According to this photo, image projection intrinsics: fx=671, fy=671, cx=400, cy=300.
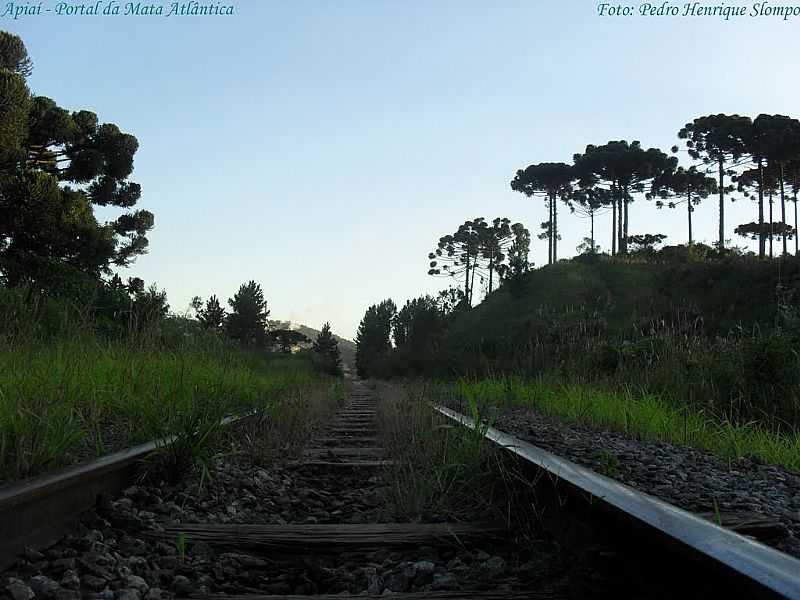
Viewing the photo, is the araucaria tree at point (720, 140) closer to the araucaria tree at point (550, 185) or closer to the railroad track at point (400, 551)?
the araucaria tree at point (550, 185)

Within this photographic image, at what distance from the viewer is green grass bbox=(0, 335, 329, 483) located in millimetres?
2564

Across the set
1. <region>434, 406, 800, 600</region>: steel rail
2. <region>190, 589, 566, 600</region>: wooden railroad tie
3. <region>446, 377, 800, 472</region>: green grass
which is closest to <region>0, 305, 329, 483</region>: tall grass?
<region>190, 589, 566, 600</region>: wooden railroad tie

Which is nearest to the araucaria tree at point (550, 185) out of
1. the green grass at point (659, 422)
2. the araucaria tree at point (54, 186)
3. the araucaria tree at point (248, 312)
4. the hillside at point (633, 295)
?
the hillside at point (633, 295)

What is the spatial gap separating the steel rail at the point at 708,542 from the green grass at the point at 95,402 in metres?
1.88

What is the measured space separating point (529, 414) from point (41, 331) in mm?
4360

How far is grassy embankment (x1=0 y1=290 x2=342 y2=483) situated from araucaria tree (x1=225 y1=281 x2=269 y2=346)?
45283mm

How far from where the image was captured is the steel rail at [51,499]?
178 centimetres

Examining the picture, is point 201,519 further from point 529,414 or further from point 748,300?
point 748,300

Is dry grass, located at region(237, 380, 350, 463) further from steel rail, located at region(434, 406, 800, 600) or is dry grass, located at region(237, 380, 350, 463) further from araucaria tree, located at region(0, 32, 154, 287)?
araucaria tree, located at region(0, 32, 154, 287)

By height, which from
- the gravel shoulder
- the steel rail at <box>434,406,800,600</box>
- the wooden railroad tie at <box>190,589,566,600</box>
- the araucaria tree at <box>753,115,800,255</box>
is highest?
the araucaria tree at <box>753,115,800,255</box>

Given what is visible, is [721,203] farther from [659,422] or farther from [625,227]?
[659,422]

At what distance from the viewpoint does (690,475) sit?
120 inches

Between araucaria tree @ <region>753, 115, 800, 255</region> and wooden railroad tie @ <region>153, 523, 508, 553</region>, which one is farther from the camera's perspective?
araucaria tree @ <region>753, 115, 800, 255</region>

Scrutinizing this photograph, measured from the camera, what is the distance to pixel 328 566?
2094 mm
